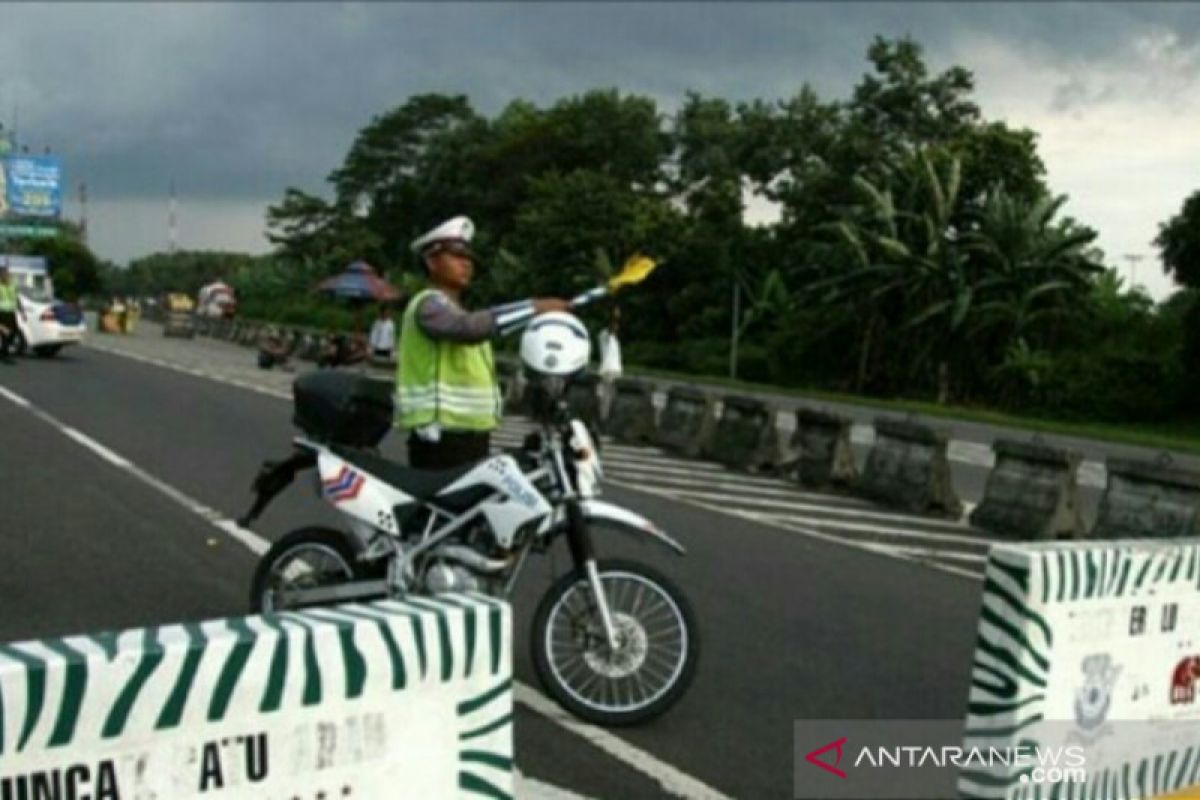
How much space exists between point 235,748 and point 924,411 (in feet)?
100

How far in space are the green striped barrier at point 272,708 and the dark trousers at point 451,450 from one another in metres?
3.14

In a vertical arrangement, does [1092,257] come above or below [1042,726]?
above

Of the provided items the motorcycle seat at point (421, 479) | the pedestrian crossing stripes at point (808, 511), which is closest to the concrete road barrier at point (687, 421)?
the pedestrian crossing stripes at point (808, 511)

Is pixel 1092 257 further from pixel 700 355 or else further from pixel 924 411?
pixel 700 355

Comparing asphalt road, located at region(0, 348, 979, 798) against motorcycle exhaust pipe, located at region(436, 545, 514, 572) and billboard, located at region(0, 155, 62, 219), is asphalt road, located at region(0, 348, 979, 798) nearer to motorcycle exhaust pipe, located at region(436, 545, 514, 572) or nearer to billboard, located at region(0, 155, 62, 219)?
motorcycle exhaust pipe, located at region(436, 545, 514, 572)

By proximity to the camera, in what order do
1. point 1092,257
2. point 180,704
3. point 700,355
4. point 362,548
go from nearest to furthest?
point 180,704 → point 362,548 → point 1092,257 → point 700,355

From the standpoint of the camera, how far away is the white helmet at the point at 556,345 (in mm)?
5766

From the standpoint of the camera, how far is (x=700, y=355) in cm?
4722

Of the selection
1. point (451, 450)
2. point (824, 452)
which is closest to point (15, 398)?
point (824, 452)

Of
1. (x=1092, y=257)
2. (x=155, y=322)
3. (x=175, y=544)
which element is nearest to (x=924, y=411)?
(x=1092, y=257)

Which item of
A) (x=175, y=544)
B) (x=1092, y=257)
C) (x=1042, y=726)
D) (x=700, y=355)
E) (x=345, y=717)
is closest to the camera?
(x=345, y=717)

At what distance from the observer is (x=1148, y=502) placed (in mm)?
11344

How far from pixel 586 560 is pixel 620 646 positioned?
38cm

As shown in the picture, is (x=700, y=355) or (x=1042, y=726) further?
(x=700, y=355)
